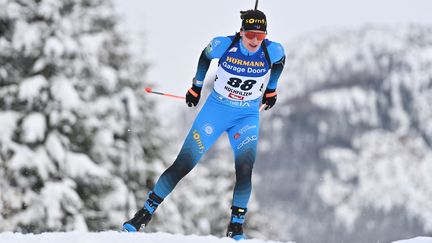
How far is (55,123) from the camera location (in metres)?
14.2

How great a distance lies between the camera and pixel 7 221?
13.1 metres

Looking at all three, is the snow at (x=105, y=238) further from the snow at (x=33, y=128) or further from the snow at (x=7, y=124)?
the snow at (x=7, y=124)

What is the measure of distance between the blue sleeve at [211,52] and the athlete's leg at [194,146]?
0.43 metres

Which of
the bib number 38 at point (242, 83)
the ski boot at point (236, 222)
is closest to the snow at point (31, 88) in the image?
the bib number 38 at point (242, 83)

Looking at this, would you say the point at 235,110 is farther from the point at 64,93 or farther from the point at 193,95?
the point at 64,93

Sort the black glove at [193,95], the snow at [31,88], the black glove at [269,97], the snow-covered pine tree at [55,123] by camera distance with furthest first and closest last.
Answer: the snow at [31,88], the snow-covered pine tree at [55,123], the black glove at [269,97], the black glove at [193,95]

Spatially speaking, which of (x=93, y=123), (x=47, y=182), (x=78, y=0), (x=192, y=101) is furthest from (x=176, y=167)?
(x=78, y=0)

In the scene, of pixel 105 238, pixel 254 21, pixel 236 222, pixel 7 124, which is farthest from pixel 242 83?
pixel 7 124

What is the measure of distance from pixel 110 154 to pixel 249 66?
1173cm

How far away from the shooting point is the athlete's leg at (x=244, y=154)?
6.67 metres

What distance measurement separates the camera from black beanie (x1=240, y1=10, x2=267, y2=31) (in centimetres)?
656

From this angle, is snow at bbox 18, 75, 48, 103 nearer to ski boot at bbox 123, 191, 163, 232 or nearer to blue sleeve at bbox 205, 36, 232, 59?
ski boot at bbox 123, 191, 163, 232

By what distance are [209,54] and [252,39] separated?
1.88ft

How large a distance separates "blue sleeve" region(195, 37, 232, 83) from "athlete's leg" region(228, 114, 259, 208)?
2.59 feet
